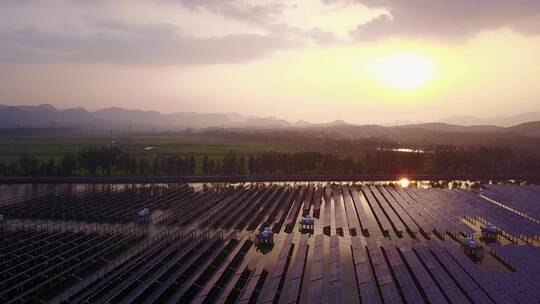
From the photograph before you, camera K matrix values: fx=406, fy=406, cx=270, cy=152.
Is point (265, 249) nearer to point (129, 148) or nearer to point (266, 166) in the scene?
point (266, 166)

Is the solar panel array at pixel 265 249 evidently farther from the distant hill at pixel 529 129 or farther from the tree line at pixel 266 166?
the distant hill at pixel 529 129

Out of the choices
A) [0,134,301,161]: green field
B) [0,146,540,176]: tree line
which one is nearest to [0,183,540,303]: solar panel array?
[0,146,540,176]: tree line

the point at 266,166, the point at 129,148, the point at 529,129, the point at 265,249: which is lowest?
the point at 265,249

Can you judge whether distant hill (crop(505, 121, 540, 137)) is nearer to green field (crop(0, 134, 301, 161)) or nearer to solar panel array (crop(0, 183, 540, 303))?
green field (crop(0, 134, 301, 161))

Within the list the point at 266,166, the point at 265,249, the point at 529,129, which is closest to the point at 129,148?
the point at 266,166

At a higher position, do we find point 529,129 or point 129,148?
point 529,129

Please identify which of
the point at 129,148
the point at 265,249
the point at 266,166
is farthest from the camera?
the point at 129,148

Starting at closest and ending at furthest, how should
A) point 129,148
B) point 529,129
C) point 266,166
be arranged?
point 266,166
point 129,148
point 529,129

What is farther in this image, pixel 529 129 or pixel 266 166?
pixel 529 129
